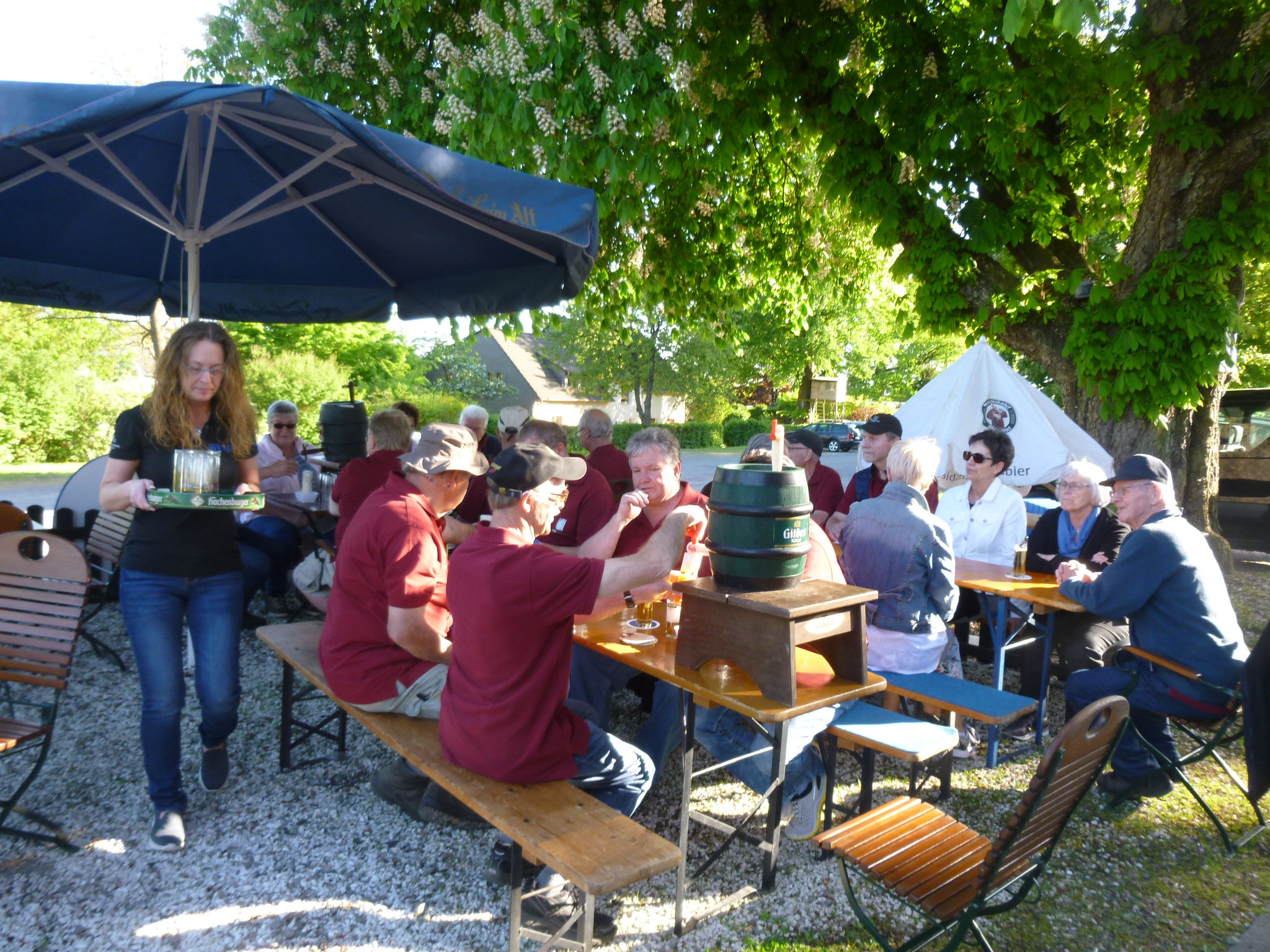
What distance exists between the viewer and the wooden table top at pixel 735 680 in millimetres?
2582

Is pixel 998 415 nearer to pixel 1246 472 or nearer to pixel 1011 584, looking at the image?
pixel 1011 584

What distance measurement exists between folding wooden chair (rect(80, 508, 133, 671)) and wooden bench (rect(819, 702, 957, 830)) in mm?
4417

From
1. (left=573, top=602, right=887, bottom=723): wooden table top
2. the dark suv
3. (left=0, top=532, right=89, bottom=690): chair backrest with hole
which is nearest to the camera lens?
(left=573, top=602, right=887, bottom=723): wooden table top

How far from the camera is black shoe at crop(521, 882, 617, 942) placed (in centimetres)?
275

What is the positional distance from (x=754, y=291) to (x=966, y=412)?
3441 millimetres

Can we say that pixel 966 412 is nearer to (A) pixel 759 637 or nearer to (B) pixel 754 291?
(B) pixel 754 291

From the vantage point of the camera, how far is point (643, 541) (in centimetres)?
443

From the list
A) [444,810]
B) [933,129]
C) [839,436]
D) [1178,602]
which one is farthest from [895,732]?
[839,436]

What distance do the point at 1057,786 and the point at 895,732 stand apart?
1.02m

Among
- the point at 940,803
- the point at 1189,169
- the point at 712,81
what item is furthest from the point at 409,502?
the point at 1189,169

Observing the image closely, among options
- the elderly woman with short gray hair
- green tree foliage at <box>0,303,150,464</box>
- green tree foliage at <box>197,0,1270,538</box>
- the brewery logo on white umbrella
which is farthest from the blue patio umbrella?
green tree foliage at <box>0,303,150,464</box>

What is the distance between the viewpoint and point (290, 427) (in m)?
6.93

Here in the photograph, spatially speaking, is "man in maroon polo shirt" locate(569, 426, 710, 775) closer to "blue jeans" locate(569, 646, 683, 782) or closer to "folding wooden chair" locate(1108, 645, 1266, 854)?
"blue jeans" locate(569, 646, 683, 782)

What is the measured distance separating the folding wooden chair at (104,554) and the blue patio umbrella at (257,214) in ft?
4.71
